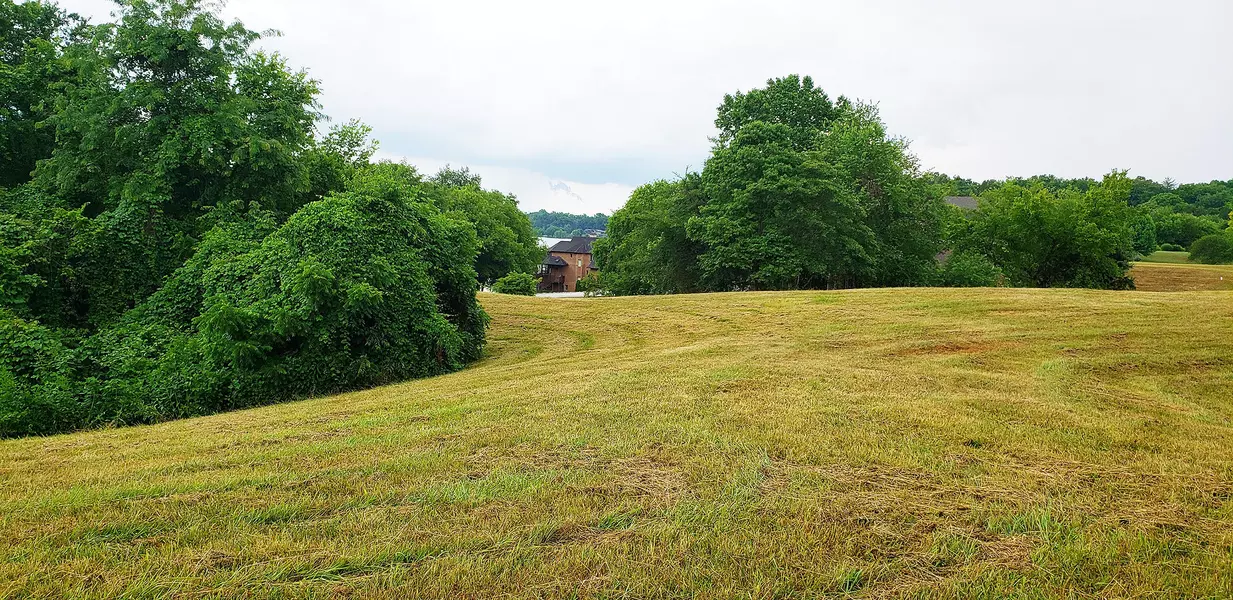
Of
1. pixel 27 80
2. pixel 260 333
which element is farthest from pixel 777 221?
pixel 27 80

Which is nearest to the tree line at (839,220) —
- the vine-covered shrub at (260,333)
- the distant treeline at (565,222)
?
the vine-covered shrub at (260,333)

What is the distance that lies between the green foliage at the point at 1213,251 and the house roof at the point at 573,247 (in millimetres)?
57342

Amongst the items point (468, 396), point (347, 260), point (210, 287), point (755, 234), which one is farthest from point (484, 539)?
point (755, 234)

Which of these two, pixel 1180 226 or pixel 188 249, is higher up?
pixel 1180 226

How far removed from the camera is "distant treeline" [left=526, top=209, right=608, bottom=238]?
547 feet

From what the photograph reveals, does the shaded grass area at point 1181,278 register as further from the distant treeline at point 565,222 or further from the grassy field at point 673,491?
the distant treeline at point 565,222

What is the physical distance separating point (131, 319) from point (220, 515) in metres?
7.81

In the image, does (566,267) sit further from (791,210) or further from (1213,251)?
(1213,251)

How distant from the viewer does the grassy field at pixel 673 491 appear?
2373 mm

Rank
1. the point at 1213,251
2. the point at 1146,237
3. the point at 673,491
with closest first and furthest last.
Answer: the point at 673,491
the point at 1213,251
the point at 1146,237

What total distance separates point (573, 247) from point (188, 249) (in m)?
71.4

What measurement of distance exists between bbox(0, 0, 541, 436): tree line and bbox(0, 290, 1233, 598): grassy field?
1.62 m

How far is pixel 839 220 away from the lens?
2553cm

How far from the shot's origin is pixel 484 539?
8.73 feet
